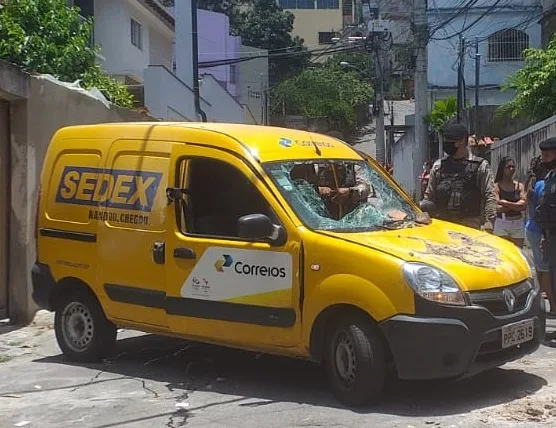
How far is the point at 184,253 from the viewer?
6.60 meters

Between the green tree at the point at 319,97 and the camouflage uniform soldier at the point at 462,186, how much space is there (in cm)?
4409

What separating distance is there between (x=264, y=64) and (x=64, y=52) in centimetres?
3726

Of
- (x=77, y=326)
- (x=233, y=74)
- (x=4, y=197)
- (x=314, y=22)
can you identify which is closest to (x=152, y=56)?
(x=233, y=74)

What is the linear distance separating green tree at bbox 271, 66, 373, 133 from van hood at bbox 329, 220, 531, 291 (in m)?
45.7

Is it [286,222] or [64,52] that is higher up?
[64,52]

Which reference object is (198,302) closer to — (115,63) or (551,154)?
(551,154)

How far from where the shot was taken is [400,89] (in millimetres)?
58000

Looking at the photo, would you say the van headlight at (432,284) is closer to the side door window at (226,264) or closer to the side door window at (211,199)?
the side door window at (226,264)

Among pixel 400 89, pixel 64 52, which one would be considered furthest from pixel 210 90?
pixel 400 89

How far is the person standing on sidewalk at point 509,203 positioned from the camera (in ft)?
30.1

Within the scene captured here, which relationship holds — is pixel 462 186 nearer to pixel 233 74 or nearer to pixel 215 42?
pixel 215 42

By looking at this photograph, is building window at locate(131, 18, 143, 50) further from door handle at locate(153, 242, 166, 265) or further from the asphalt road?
door handle at locate(153, 242, 166, 265)

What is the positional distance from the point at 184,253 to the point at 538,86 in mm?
12586

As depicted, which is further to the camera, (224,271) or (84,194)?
(84,194)
